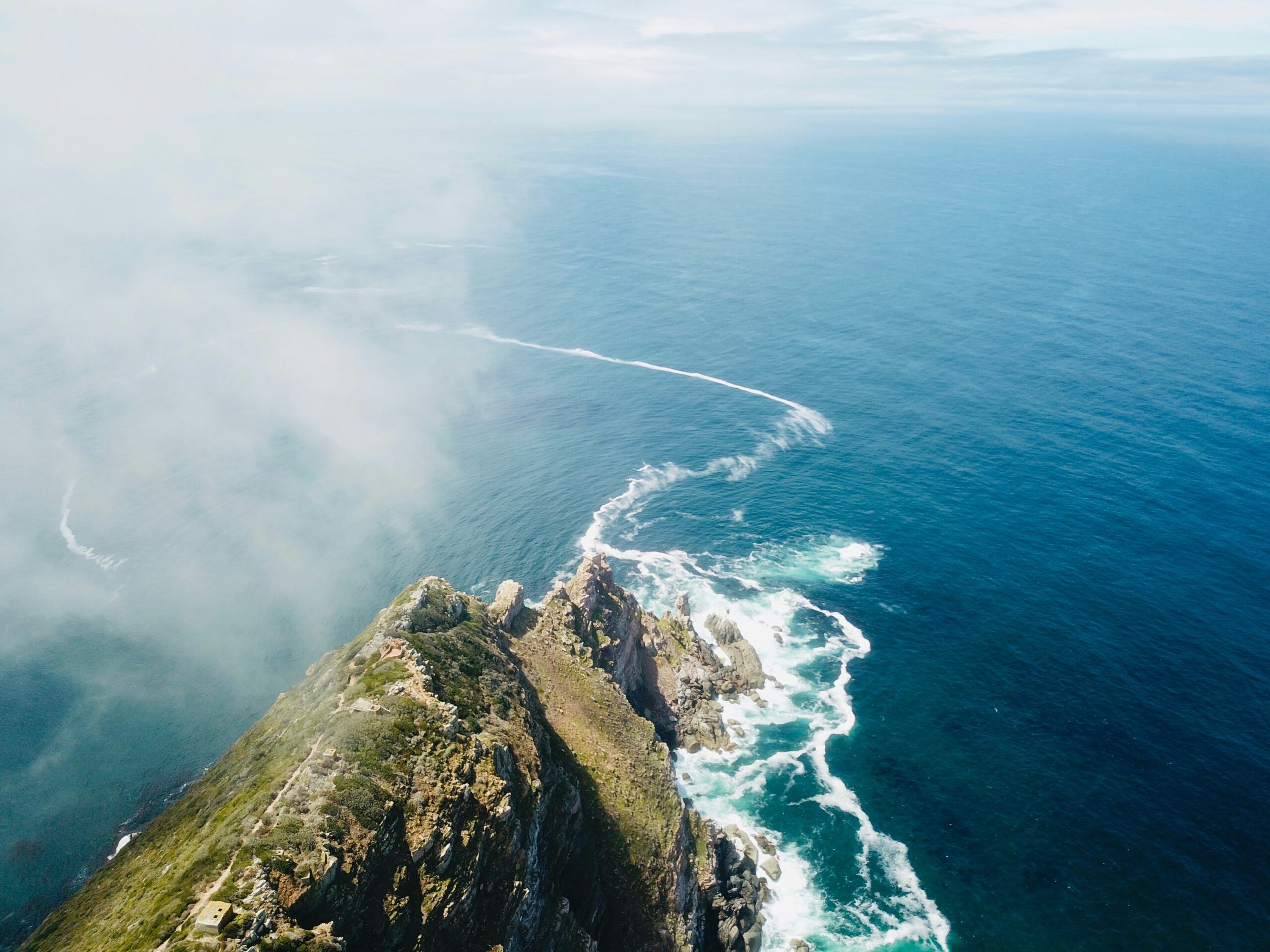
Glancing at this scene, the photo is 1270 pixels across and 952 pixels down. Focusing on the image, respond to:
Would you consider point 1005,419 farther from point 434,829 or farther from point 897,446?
point 434,829

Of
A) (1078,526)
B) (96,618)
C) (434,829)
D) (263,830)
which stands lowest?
(96,618)

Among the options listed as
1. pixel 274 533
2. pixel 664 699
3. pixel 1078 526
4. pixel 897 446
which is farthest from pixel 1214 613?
pixel 274 533

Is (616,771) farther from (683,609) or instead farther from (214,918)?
(214,918)

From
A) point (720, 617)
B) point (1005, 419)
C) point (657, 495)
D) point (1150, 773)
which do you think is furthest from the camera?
point (1005, 419)

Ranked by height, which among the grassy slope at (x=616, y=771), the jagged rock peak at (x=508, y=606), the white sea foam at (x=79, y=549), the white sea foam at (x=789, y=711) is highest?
the jagged rock peak at (x=508, y=606)

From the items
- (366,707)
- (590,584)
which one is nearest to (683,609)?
(590,584)

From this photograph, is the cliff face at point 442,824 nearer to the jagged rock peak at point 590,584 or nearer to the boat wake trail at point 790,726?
the jagged rock peak at point 590,584

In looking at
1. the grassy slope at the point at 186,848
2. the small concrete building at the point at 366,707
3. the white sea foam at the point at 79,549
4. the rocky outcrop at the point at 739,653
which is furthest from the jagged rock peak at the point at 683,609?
the white sea foam at the point at 79,549
